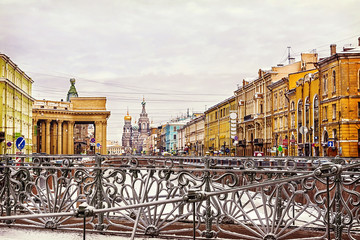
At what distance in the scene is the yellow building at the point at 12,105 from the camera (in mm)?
53469

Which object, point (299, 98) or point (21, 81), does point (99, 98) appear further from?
point (299, 98)

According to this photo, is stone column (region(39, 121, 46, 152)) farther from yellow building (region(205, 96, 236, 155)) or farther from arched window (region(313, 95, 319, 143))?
arched window (region(313, 95, 319, 143))

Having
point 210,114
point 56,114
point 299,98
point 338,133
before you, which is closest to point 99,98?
point 56,114

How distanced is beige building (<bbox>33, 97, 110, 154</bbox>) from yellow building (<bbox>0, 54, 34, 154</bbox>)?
30.7m

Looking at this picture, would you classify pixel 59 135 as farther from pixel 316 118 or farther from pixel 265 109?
pixel 316 118

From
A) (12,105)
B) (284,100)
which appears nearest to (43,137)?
(12,105)

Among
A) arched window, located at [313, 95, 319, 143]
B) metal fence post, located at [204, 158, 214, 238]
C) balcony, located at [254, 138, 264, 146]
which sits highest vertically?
arched window, located at [313, 95, 319, 143]

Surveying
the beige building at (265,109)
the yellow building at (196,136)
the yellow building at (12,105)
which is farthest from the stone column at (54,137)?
the beige building at (265,109)

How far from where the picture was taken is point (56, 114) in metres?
107

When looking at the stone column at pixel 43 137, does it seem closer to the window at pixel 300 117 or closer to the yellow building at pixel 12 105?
the yellow building at pixel 12 105

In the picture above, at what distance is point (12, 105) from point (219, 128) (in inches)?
1604

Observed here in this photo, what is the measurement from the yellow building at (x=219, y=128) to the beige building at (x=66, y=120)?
21.8 meters

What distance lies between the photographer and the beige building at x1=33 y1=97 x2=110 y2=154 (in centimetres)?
10588

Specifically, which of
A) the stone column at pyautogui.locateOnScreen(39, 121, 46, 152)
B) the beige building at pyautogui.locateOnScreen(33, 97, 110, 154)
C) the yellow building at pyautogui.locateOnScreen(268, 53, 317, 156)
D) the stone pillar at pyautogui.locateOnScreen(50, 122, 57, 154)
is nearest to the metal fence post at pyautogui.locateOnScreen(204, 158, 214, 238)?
the yellow building at pyautogui.locateOnScreen(268, 53, 317, 156)
